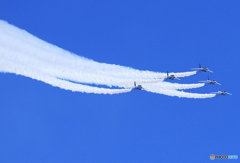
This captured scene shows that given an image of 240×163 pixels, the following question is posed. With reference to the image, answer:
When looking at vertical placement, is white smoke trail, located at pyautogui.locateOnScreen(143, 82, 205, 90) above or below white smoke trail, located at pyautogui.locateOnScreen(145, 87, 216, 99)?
above

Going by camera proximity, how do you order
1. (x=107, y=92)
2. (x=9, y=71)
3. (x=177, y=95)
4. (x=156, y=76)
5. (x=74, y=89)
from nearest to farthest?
(x=9, y=71) → (x=74, y=89) → (x=107, y=92) → (x=156, y=76) → (x=177, y=95)

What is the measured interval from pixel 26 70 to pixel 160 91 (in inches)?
844

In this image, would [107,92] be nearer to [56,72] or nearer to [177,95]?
[56,72]

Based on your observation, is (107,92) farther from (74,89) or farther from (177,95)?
(177,95)

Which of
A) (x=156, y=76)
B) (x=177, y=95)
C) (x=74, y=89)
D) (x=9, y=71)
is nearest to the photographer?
(x=9, y=71)

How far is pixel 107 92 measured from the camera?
50406mm

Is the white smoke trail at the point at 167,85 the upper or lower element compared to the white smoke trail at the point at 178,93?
upper

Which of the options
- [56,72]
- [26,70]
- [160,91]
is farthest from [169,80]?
[26,70]

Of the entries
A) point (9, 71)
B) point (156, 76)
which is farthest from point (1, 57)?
point (156, 76)

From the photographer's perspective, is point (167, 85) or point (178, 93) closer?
point (167, 85)

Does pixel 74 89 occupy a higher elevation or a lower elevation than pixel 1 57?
lower

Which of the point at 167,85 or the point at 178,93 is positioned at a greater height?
the point at 167,85

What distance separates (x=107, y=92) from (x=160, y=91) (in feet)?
29.6

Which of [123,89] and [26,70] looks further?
[123,89]
